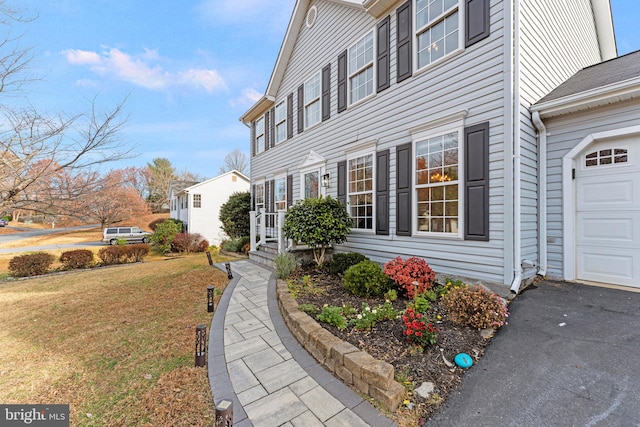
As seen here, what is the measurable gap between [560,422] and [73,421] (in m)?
3.77

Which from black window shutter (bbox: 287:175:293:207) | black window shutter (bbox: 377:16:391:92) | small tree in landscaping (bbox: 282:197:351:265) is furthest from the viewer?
black window shutter (bbox: 287:175:293:207)

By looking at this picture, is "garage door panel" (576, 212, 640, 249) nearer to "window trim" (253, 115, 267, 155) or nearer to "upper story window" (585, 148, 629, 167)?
"upper story window" (585, 148, 629, 167)

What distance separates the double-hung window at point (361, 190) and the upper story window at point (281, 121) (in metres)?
4.00

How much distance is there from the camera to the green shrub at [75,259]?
909 cm

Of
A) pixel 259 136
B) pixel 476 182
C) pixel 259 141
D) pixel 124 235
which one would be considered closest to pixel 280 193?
pixel 259 141

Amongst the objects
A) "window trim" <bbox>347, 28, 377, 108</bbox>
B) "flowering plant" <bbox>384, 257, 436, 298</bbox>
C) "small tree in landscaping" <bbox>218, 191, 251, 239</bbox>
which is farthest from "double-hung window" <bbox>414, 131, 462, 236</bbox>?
"small tree in landscaping" <bbox>218, 191, 251, 239</bbox>

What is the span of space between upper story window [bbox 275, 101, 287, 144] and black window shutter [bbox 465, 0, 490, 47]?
6.46m

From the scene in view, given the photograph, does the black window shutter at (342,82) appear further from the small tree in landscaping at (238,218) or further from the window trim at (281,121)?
the small tree in landscaping at (238,218)

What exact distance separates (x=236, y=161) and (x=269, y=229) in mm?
26499

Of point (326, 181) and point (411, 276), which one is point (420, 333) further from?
point (326, 181)

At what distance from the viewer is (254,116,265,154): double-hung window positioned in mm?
11227

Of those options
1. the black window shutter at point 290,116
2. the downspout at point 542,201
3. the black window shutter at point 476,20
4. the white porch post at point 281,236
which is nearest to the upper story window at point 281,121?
the black window shutter at point 290,116

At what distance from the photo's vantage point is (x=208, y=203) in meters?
20.0

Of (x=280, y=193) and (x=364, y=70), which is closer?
(x=364, y=70)
